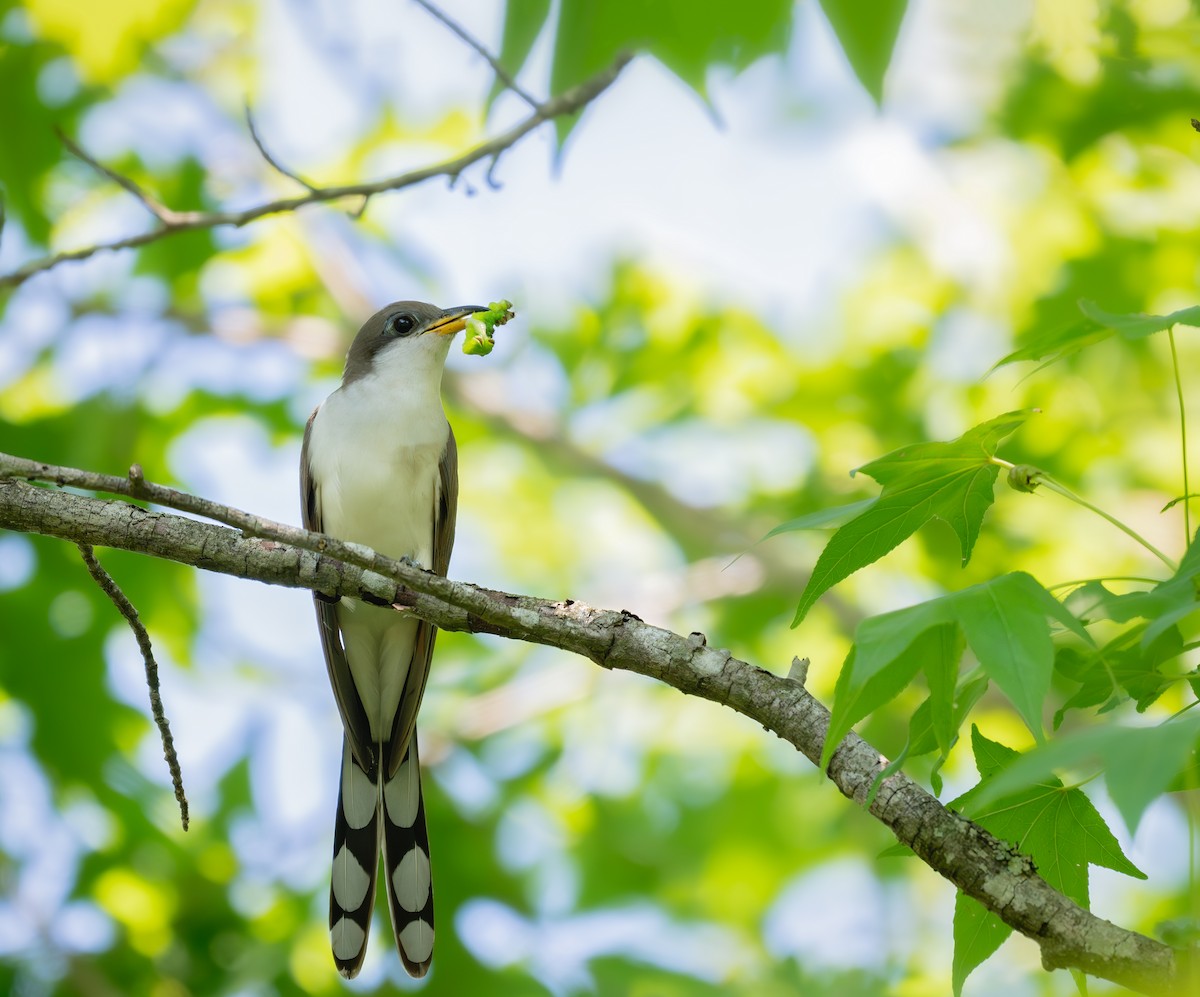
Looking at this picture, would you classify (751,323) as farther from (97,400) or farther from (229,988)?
(229,988)

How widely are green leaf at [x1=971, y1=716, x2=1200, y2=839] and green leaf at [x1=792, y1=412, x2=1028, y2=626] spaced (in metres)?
0.78

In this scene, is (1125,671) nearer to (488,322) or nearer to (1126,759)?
(1126,759)

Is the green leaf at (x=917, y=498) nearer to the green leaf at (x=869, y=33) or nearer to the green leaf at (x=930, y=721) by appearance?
the green leaf at (x=930, y=721)

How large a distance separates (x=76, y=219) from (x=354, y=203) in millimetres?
2141

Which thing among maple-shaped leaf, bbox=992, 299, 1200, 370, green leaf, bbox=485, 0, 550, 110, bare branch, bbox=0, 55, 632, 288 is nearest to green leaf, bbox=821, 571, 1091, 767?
maple-shaped leaf, bbox=992, 299, 1200, 370

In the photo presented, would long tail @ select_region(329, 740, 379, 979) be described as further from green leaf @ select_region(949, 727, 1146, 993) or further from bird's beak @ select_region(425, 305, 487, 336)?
green leaf @ select_region(949, 727, 1146, 993)

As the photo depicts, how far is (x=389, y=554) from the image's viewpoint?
19.6 ft

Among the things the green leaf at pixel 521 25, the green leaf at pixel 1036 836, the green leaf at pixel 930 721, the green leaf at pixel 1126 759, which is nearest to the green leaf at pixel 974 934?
the green leaf at pixel 1036 836

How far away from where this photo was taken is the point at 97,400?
297 inches

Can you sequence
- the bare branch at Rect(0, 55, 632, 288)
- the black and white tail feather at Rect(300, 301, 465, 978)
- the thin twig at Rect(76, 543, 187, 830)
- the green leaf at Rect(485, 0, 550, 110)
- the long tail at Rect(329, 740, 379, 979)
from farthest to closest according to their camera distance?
the black and white tail feather at Rect(300, 301, 465, 978) → the long tail at Rect(329, 740, 379, 979) → the bare branch at Rect(0, 55, 632, 288) → the thin twig at Rect(76, 543, 187, 830) → the green leaf at Rect(485, 0, 550, 110)

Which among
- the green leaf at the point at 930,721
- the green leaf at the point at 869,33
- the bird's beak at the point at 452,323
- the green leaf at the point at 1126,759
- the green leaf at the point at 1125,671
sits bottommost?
the green leaf at the point at 1126,759

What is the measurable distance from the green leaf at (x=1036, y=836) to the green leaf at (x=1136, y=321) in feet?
3.00

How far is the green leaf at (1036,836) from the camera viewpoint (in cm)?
258

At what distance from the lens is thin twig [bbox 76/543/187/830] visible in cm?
300
